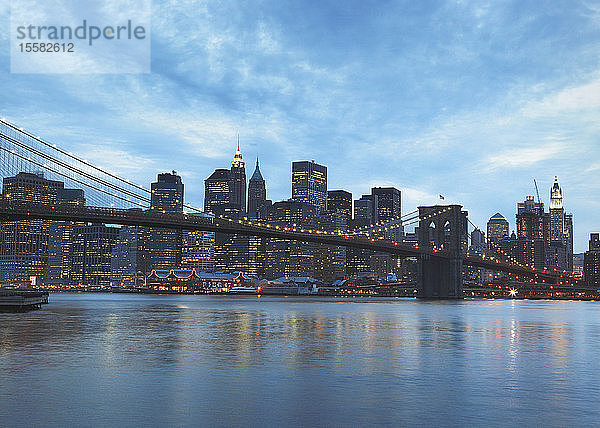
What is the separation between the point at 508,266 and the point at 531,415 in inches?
4736

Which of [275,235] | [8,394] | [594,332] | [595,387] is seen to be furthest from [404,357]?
[275,235]

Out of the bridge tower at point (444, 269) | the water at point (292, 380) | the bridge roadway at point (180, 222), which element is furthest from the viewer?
the bridge tower at point (444, 269)

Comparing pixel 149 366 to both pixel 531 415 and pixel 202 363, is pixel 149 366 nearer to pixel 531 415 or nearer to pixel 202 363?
pixel 202 363

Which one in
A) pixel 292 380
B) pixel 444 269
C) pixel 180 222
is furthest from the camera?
pixel 444 269

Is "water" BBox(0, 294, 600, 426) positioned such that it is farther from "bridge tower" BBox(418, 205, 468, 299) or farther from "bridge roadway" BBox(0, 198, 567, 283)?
"bridge tower" BBox(418, 205, 468, 299)

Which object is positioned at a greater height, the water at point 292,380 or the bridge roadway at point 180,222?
the bridge roadway at point 180,222

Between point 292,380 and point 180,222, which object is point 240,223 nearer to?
point 180,222

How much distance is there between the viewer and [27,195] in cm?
14212

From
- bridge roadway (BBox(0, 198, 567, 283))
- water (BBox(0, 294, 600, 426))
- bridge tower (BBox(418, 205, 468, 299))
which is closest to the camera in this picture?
water (BBox(0, 294, 600, 426))

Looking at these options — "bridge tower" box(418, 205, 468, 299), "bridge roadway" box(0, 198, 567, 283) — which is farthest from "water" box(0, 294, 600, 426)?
"bridge tower" box(418, 205, 468, 299)

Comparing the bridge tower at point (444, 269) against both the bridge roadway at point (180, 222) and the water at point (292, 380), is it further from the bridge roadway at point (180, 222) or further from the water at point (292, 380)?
the water at point (292, 380)

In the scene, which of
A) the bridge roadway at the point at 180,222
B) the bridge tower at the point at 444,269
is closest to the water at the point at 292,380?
the bridge roadway at the point at 180,222

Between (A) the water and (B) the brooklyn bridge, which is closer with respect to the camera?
(A) the water

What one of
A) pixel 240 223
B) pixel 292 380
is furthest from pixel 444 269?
pixel 292 380
